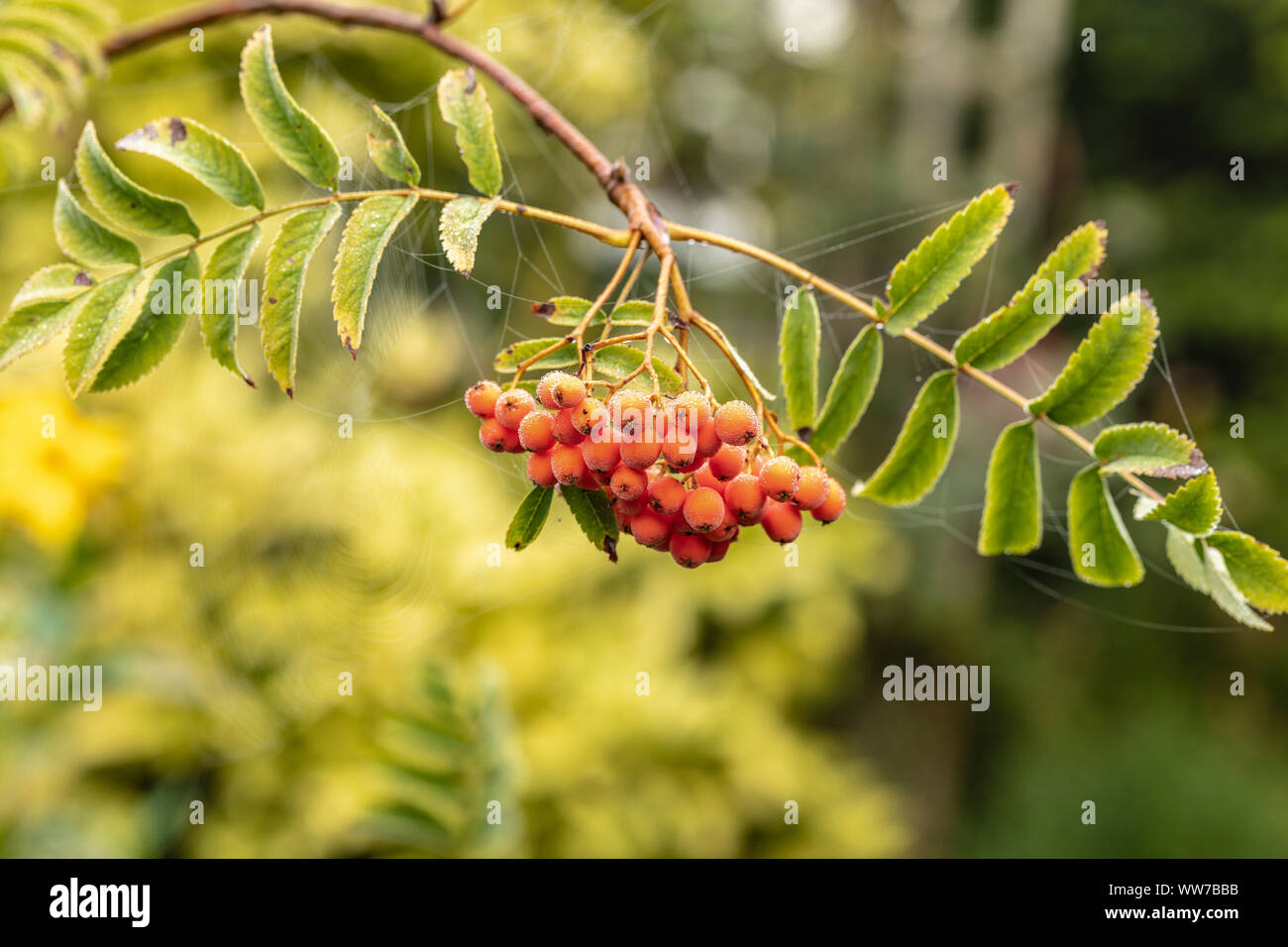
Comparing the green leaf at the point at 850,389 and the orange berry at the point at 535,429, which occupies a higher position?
the green leaf at the point at 850,389

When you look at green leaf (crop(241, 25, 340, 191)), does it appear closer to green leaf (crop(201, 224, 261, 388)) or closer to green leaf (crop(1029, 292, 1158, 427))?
green leaf (crop(201, 224, 261, 388))

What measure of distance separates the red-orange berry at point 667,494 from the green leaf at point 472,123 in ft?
0.78

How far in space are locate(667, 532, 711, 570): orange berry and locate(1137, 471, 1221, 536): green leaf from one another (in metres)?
0.31

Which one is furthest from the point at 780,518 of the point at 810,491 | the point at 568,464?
the point at 568,464

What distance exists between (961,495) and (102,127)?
105 inches

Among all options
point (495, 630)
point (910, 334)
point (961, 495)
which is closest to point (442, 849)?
point (910, 334)

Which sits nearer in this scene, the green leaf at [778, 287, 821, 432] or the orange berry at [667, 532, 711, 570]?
the orange berry at [667, 532, 711, 570]

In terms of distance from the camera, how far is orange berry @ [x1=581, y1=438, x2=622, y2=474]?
52 centimetres

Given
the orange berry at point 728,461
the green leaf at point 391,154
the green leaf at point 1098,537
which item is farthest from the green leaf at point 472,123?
the green leaf at point 1098,537

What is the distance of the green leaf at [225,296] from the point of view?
62 centimetres

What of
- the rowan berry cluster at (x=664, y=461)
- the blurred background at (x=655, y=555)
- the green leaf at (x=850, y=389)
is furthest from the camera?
the blurred background at (x=655, y=555)

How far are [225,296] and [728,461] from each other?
36 centimetres

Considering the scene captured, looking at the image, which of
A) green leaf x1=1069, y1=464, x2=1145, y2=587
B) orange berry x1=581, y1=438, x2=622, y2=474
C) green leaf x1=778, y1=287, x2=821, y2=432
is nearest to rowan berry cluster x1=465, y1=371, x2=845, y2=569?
orange berry x1=581, y1=438, x2=622, y2=474

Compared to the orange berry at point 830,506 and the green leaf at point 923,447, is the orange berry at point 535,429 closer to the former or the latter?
the orange berry at point 830,506
